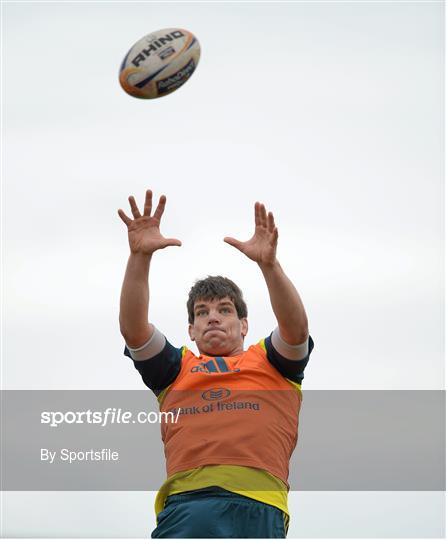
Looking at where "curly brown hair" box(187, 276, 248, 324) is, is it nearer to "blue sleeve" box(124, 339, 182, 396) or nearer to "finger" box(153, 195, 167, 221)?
"blue sleeve" box(124, 339, 182, 396)

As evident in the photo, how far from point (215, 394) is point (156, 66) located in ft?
12.0

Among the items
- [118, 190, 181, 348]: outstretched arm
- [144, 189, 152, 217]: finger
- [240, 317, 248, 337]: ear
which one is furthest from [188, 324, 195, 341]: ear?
[144, 189, 152, 217]: finger

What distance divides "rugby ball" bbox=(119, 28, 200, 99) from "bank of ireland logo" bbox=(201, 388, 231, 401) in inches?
135

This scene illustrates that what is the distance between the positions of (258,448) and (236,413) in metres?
0.38

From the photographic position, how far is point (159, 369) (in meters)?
8.30

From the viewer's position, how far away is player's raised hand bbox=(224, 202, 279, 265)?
820 cm

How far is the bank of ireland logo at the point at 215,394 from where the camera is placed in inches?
315

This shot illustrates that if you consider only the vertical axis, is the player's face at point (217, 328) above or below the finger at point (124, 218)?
below

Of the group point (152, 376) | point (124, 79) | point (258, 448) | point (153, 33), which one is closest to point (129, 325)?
point (152, 376)

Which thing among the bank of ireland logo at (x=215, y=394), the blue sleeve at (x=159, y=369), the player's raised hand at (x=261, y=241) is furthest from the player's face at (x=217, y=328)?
the player's raised hand at (x=261, y=241)

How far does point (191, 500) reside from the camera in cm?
755

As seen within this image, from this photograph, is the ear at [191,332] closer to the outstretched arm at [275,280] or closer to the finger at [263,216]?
the outstretched arm at [275,280]

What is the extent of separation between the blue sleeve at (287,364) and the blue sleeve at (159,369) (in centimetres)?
92

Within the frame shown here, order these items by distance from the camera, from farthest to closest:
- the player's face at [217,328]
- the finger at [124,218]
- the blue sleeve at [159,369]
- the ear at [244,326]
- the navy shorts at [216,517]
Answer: the ear at [244,326], the player's face at [217,328], the finger at [124,218], the blue sleeve at [159,369], the navy shorts at [216,517]
